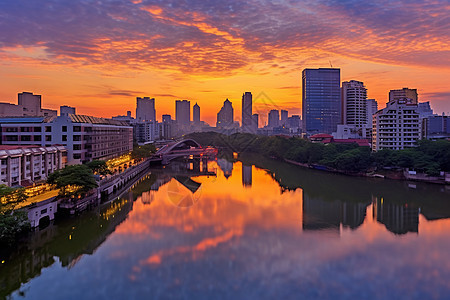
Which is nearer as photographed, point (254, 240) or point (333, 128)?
point (254, 240)

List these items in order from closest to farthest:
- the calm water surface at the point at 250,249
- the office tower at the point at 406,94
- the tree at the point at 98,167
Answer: the calm water surface at the point at 250,249, the tree at the point at 98,167, the office tower at the point at 406,94

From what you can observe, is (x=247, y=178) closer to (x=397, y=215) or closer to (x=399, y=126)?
(x=397, y=215)

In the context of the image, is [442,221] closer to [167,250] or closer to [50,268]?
[167,250]

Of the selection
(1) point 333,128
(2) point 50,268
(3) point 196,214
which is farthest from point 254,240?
(1) point 333,128

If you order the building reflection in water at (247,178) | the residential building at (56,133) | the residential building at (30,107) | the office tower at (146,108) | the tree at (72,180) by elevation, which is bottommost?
the building reflection in water at (247,178)

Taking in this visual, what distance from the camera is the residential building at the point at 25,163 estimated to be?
14375 mm

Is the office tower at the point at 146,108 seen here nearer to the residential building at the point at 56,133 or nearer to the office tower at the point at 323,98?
the office tower at the point at 323,98

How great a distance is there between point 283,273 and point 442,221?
9.64 metres

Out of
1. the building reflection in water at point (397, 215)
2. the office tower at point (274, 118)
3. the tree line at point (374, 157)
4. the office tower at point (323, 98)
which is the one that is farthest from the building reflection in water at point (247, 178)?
the office tower at point (274, 118)

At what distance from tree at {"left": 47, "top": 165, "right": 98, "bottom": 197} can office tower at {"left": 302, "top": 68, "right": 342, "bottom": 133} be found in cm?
5627

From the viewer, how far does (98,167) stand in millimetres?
19172

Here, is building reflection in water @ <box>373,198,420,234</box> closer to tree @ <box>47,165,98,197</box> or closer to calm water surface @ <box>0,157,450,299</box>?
calm water surface @ <box>0,157,450,299</box>

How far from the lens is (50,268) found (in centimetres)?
1002

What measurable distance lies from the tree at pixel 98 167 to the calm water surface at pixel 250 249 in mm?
2181
